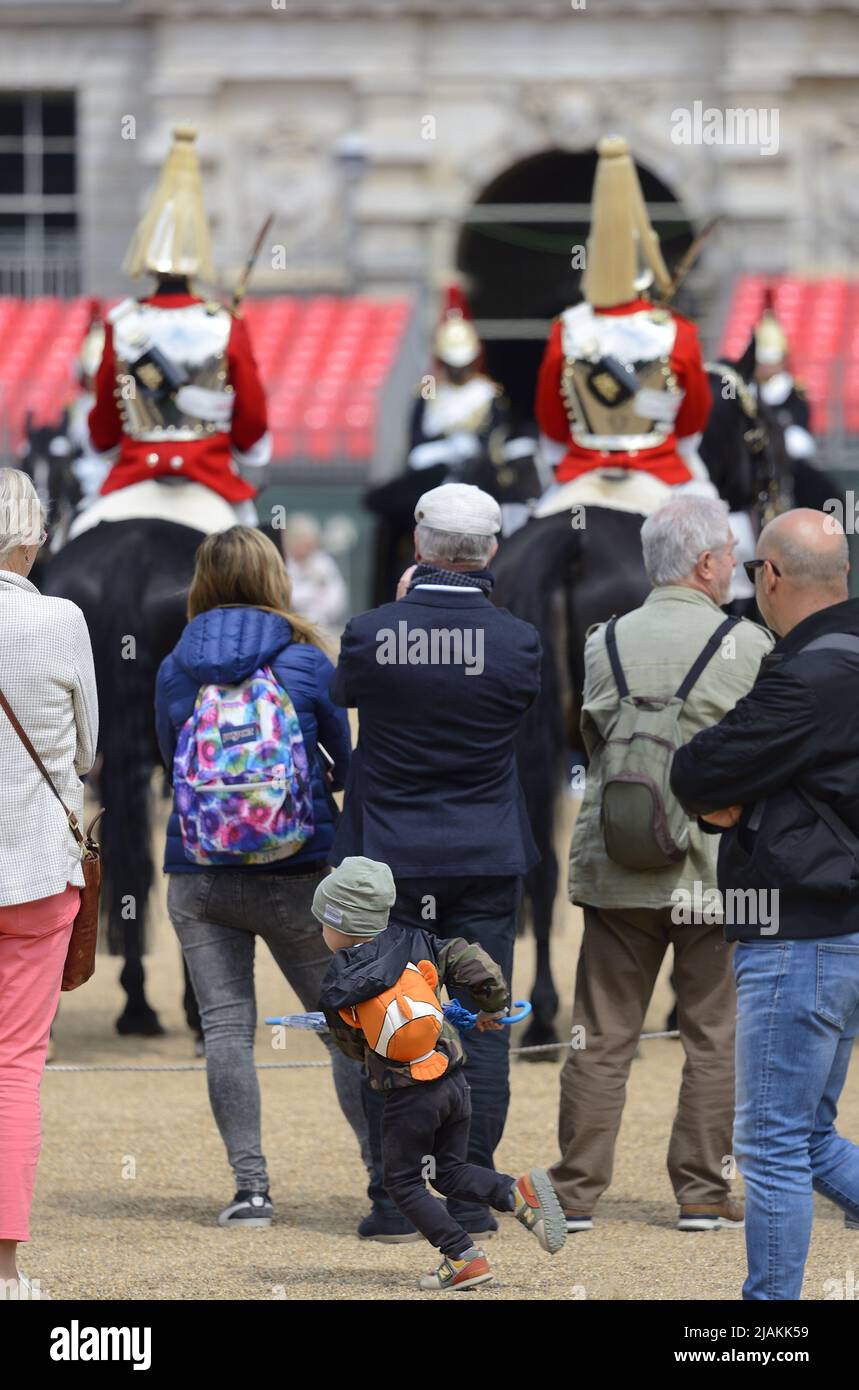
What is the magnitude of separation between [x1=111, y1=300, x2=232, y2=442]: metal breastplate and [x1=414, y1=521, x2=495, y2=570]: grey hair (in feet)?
9.82

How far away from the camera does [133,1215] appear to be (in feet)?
19.5

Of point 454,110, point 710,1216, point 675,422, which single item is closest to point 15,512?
point 710,1216

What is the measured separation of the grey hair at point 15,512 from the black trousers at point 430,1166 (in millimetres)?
1329

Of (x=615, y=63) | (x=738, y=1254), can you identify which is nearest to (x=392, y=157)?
(x=615, y=63)

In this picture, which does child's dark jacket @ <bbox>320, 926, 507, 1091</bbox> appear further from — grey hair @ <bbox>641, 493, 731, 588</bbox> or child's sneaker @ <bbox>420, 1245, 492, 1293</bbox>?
grey hair @ <bbox>641, 493, 731, 588</bbox>

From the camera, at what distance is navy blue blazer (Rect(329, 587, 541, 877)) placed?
5445mm

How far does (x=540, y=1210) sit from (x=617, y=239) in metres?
4.54

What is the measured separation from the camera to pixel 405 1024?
4.93m

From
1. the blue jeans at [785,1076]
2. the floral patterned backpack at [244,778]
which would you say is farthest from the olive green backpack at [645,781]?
the blue jeans at [785,1076]

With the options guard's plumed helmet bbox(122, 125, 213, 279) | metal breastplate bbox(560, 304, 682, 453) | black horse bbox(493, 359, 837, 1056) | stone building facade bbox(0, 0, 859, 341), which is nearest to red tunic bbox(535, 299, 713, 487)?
metal breastplate bbox(560, 304, 682, 453)

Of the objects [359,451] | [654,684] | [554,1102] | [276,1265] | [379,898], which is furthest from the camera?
[359,451]

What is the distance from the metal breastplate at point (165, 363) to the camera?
8383 mm

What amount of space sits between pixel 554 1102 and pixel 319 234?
55.8 feet

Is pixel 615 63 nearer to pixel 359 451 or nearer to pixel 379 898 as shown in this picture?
pixel 359 451
